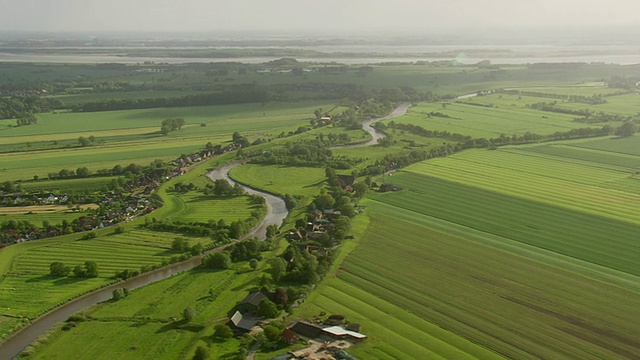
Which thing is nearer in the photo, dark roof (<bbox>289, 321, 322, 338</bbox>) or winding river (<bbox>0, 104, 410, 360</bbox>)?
dark roof (<bbox>289, 321, 322, 338</bbox>)

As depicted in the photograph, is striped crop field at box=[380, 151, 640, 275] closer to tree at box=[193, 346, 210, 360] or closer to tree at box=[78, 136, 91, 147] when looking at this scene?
tree at box=[193, 346, 210, 360]

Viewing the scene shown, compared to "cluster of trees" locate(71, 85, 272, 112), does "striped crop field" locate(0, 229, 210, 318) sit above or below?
below

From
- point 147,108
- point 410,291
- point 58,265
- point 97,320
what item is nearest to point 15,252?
point 58,265

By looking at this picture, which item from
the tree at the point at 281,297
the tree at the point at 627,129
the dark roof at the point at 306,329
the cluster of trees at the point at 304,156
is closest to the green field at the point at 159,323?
the tree at the point at 281,297

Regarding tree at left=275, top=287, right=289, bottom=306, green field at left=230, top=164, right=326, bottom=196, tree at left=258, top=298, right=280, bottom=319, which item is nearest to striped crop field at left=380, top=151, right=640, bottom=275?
green field at left=230, top=164, right=326, bottom=196

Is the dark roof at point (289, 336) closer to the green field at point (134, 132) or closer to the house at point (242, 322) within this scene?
the house at point (242, 322)

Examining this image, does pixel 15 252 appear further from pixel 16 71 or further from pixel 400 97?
pixel 16 71
